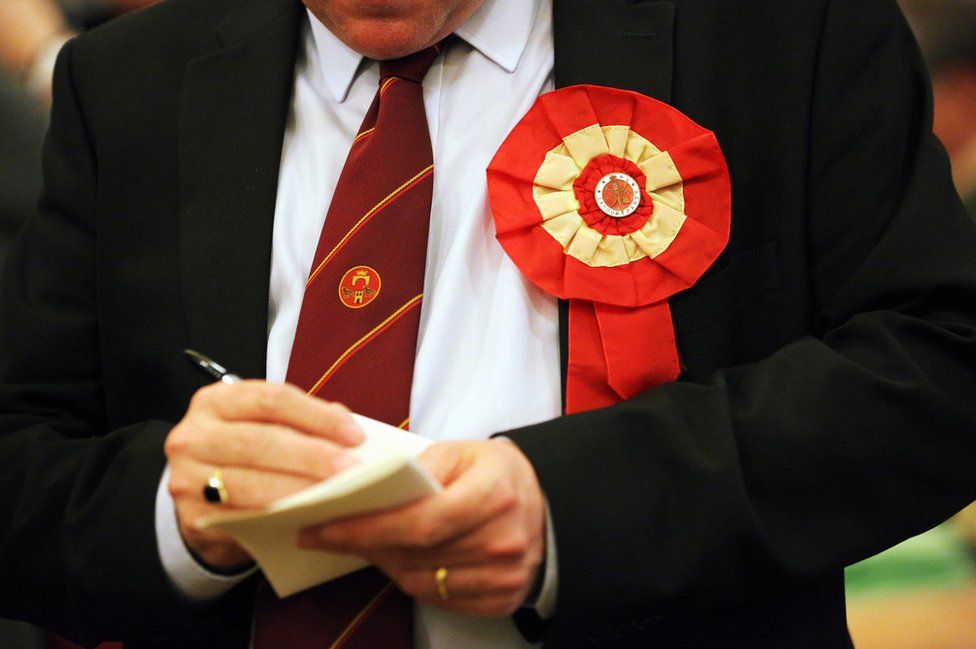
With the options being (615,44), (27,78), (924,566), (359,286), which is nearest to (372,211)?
(359,286)

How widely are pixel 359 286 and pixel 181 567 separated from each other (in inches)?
12.2

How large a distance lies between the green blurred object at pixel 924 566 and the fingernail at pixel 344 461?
114 cm

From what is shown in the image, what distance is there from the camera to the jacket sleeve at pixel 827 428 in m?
0.95

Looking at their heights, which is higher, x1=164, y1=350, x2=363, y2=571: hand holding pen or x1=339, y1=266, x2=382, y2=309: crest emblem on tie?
x1=339, y1=266, x2=382, y2=309: crest emblem on tie

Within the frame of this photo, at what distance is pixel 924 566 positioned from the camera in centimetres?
174

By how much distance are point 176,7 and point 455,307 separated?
583 millimetres

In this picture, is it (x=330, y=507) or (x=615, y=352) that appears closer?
(x=330, y=507)

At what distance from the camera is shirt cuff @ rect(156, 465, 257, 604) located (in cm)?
101

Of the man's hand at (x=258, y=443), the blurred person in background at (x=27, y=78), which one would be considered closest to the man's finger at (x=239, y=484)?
the man's hand at (x=258, y=443)

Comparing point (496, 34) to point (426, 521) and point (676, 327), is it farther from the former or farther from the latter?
point (426, 521)

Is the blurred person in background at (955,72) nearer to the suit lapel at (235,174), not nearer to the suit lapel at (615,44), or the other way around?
the suit lapel at (615,44)

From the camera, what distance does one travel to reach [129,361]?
125cm

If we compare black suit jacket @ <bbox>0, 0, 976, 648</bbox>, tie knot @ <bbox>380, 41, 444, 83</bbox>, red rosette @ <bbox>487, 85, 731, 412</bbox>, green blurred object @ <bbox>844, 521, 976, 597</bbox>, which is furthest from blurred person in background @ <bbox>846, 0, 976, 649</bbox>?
tie knot @ <bbox>380, 41, 444, 83</bbox>

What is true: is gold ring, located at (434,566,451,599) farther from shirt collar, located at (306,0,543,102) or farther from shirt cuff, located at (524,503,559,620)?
shirt collar, located at (306,0,543,102)
